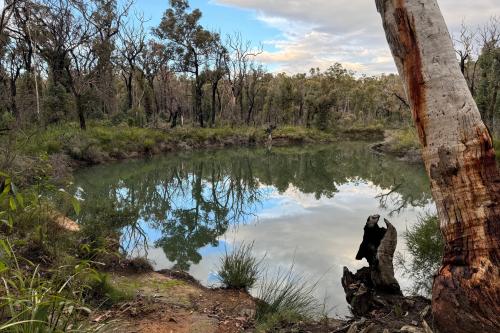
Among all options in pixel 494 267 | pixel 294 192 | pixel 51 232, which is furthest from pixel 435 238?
pixel 294 192

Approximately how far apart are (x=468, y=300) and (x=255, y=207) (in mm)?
8913

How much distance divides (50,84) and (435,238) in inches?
803

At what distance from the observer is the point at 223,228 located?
8664 mm

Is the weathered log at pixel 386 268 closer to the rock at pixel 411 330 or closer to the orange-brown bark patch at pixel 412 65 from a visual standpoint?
the rock at pixel 411 330

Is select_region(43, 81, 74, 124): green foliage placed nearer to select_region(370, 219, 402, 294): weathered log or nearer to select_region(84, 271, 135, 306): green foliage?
select_region(84, 271, 135, 306): green foliage

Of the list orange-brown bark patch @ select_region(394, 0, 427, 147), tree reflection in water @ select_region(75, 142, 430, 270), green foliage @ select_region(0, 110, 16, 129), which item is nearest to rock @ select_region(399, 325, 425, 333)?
orange-brown bark patch @ select_region(394, 0, 427, 147)

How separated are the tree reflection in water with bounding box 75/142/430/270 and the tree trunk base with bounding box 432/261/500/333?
181 inches

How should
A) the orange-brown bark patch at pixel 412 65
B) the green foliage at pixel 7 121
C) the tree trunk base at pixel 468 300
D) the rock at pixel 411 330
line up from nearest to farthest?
the tree trunk base at pixel 468 300
the orange-brown bark patch at pixel 412 65
the rock at pixel 411 330
the green foliage at pixel 7 121

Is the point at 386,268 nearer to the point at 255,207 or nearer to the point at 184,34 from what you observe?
the point at 255,207

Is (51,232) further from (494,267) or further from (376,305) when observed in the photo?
(494,267)

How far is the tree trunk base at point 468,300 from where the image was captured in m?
2.12

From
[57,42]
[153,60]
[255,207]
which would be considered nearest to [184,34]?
[153,60]

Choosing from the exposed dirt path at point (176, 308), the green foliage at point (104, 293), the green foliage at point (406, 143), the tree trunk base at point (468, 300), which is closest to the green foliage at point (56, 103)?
the exposed dirt path at point (176, 308)

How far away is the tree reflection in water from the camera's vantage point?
756 cm
